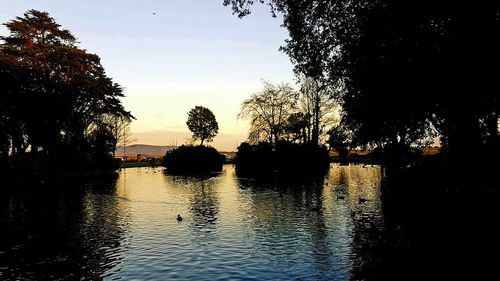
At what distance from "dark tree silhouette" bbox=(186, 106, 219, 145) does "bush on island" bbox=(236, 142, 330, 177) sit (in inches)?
1934

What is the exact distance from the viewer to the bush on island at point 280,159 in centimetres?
7425

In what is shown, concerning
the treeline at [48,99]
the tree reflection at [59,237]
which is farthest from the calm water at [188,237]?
the treeline at [48,99]

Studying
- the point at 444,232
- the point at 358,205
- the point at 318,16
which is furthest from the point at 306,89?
the point at 444,232

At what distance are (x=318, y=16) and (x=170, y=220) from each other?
1364cm

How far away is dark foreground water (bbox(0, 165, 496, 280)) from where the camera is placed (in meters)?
14.3

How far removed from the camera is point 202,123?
126 m

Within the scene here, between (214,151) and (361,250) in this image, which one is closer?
(361,250)

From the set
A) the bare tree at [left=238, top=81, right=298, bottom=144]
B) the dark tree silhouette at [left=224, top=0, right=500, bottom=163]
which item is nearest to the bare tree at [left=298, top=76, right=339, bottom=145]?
the bare tree at [left=238, top=81, right=298, bottom=144]

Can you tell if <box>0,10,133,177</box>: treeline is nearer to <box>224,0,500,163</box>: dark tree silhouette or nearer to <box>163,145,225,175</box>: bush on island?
<box>163,145,225,175</box>: bush on island

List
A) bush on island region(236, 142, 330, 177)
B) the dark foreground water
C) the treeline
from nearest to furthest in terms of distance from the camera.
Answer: the dark foreground water → the treeline → bush on island region(236, 142, 330, 177)

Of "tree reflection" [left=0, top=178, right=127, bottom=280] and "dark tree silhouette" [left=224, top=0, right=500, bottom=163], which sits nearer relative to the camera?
"tree reflection" [left=0, top=178, right=127, bottom=280]

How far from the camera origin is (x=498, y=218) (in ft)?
45.6

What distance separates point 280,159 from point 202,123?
55416mm

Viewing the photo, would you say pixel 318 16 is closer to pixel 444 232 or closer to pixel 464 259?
pixel 444 232
